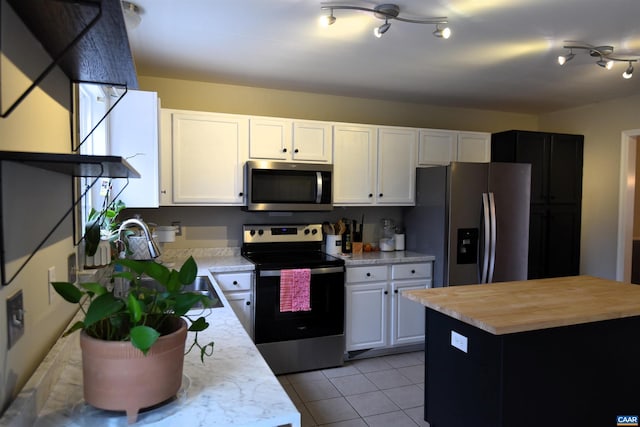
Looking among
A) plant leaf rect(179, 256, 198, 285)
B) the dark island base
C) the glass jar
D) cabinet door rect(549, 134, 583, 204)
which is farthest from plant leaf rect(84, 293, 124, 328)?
cabinet door rect(549, 134, 583, 204)

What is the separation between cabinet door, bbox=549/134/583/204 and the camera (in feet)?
13.9

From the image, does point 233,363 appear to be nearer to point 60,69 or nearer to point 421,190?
point 60,69

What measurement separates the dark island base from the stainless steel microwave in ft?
4.98

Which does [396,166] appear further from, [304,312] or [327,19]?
[327,19]

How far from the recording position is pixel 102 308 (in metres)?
0.83

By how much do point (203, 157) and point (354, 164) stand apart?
132cm

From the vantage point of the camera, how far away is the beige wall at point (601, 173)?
412cm

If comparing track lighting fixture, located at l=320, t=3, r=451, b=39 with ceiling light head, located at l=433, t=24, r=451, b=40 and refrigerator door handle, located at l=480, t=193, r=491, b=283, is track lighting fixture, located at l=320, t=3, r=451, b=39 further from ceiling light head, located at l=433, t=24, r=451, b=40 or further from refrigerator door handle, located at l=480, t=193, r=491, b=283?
refrigerator door handle, located at l=480, t=193, r=491, b=283

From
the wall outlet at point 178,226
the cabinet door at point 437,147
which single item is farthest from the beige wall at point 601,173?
the wall outlet at point 178,226

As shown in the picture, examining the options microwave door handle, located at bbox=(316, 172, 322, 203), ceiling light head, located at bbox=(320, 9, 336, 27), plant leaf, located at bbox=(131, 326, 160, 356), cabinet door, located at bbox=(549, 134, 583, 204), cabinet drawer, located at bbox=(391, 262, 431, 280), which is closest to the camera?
plant leaf, located at bbox=(131, 326, 160, 356)

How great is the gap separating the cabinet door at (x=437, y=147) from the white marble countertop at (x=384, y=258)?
2.98 ft

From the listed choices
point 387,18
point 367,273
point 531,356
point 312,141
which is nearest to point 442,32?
point 387,18

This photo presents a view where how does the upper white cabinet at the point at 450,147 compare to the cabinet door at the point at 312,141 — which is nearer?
the cabinet door at the point at 312,141

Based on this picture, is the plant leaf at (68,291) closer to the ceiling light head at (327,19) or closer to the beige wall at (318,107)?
the ceiling light head at (327,19)
